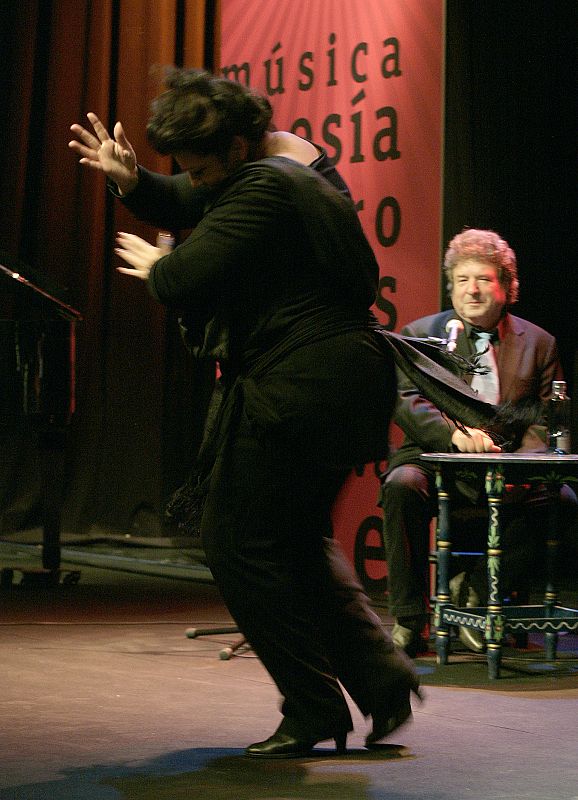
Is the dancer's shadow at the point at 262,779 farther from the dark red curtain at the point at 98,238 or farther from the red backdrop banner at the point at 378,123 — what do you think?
the dark red curtain at the point at 98,238

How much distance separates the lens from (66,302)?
17.7 ft

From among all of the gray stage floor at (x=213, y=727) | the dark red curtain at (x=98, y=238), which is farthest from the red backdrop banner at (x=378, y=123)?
the dark red curtain at (x=98, y=238)

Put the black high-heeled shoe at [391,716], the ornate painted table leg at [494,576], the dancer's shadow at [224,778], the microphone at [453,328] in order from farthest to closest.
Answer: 1. the microphone at [453,328]
2. the ornate painted table leg at [494,576]
3. the black high-heeled shoe at [391,716]
4. the dancer's shadow at [224,778]

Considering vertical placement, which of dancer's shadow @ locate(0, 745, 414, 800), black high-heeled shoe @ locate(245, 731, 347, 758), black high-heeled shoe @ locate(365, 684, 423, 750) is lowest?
dancer's shadow @ locate(0, 745, 414, 800)

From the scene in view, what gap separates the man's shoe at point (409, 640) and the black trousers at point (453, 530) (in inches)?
1.8

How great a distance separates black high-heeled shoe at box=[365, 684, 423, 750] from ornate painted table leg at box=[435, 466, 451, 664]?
126cm

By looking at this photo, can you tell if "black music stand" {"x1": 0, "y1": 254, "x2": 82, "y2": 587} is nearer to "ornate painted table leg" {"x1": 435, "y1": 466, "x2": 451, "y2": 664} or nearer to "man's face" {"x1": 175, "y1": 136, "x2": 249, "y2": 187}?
"ornate painted table leg" {"x1": 435, "y1": 466, "x2": 451, "y2": 664}

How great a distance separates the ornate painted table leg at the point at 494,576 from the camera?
368 cm

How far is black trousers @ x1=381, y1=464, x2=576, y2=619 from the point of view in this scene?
13.0 ft

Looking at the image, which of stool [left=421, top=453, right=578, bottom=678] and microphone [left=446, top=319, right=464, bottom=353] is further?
microphone [left=446, top=319, right=464, bottom=353]

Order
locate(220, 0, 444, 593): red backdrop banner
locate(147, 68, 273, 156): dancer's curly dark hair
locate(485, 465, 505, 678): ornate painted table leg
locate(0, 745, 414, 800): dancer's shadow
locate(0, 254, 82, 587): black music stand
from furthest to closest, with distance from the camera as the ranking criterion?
locate(0, 254, 82, 587): black music stand
locate(220, 0, 444, 593): red backdrop banner
locate(485, 465, 505, 678): ornate painted table leg
locate(147, 68, 273, 156): dancer's curly dark hair
locate(0, 745, 414, 800): dancer's shadow

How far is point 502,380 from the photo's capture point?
13.6 ft

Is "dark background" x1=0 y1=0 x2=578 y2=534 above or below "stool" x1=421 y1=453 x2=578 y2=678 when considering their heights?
above

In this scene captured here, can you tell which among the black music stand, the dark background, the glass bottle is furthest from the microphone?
the dark background
